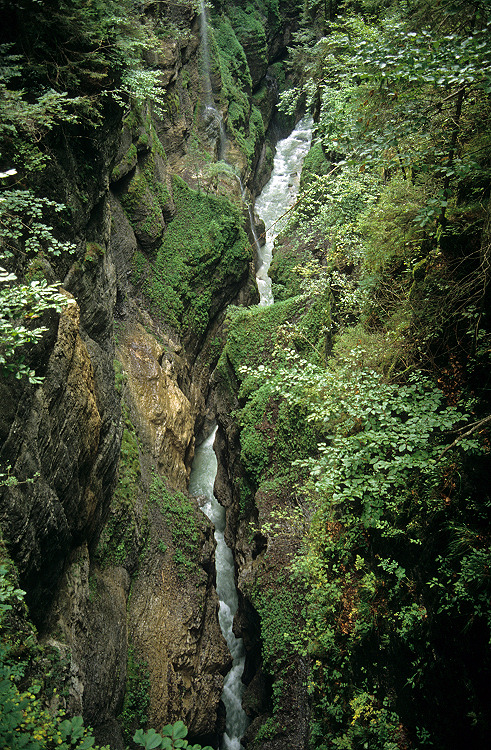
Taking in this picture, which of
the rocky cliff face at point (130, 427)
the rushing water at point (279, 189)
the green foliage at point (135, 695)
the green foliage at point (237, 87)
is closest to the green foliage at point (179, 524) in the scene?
the rocky cliff face at point (130, 427)

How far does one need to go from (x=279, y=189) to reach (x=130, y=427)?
20030 mm

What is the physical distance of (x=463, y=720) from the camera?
340 cm

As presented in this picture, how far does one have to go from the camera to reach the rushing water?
20938 millimetres

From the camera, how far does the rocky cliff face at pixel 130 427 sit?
505cm

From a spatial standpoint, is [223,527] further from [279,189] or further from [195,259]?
[279,189]

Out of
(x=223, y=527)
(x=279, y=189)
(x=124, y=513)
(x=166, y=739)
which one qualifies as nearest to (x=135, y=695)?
(x=124, y=513)

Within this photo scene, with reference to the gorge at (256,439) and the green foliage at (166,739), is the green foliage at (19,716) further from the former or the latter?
the green foliage at (166,739)

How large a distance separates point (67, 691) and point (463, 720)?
391 centimetres

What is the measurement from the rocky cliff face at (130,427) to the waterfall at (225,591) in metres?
0.66

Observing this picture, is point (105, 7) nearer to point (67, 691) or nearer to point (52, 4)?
point (52, 4)

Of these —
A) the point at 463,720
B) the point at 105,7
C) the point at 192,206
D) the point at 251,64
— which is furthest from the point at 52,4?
the point at 251,64

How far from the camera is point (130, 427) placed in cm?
982

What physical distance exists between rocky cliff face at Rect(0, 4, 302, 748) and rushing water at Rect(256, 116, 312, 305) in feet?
10.1

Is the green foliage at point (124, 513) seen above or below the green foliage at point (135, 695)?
above
